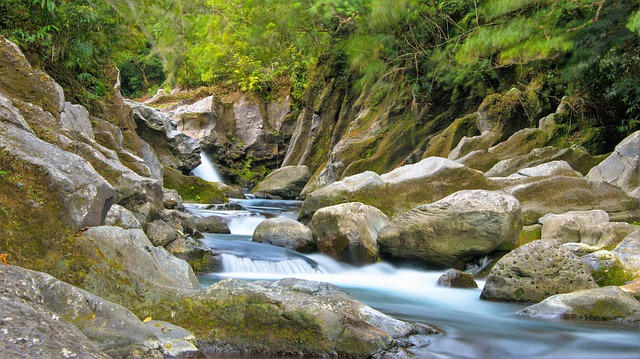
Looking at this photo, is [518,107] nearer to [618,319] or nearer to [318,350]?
[618,319]

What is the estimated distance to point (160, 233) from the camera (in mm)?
8328

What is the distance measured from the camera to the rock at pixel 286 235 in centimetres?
990

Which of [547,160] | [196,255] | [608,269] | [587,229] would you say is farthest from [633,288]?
[547,160]

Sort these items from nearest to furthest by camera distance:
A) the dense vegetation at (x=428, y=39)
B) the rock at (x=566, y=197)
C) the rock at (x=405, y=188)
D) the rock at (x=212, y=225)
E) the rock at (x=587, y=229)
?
the rock at (x=587, y=229), the dense vegetation at (x=428, y=39), the rock at (x=566, y=197), the rock at (x=405, y=188), the rock at (x=212, y=225)

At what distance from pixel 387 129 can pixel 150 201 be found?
1219 cm

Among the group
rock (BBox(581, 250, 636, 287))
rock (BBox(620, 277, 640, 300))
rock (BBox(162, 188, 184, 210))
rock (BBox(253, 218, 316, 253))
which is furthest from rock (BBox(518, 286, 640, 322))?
rock (BBox(162, 188, 184, 210))

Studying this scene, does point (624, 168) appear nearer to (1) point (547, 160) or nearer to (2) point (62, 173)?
(1) point (547, 160)

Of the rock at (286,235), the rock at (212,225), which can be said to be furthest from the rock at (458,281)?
the rock at (212,225)

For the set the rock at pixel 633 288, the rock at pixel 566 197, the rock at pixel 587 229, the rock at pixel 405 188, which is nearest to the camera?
the rock at pixel 633 288

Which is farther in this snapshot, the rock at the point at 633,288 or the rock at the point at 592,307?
the rock at the point at 633,288

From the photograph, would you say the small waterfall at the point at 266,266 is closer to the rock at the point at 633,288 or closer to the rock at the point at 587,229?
the rock at the point at 587,229

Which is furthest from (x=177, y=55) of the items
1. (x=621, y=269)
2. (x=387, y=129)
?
(x=621, y=269)

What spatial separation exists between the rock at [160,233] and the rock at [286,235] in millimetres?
2053

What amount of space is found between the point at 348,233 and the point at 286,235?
128 cm
